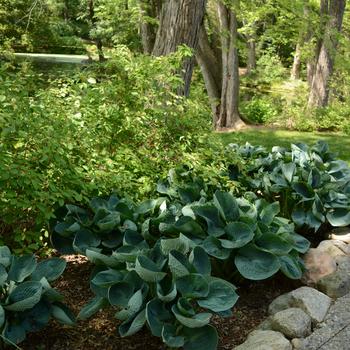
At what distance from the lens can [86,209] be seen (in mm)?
3459

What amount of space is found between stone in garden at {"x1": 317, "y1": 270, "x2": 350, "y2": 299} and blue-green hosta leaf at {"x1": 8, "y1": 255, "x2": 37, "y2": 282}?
6.13 feet

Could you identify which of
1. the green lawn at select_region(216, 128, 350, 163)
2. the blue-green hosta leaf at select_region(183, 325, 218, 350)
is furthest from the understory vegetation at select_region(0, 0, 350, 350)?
the green lawn at select_region(216, 128, 350, 163)

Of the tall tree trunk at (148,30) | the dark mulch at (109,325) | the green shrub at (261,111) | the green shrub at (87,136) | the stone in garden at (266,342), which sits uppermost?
the tall tree trunk at (148,30)

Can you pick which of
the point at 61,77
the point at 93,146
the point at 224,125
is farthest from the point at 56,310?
the point at 224,125

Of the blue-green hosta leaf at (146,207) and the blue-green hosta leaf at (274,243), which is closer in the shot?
the blue-green hosta leaf at (274,243)

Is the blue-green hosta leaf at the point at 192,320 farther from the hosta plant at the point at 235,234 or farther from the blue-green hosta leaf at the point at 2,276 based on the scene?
the blue-green hosta leaf at the point at 2,276

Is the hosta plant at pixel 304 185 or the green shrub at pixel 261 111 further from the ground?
the hosta plant at pixel 304 185

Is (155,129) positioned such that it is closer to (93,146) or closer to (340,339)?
(93,146)

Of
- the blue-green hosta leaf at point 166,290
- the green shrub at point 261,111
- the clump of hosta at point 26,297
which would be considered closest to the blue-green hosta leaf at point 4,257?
the clump of hosta at point 26,297

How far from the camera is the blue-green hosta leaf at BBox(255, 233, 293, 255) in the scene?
9.47ft

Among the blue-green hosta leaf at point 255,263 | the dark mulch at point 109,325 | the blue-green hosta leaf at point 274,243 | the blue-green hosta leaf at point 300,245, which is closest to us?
the dark mulch at point 109,325

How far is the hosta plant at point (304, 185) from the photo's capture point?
3947 millimetres

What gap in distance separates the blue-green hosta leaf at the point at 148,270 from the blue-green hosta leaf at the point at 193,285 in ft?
0.33

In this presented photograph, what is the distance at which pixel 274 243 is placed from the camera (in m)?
2.91
